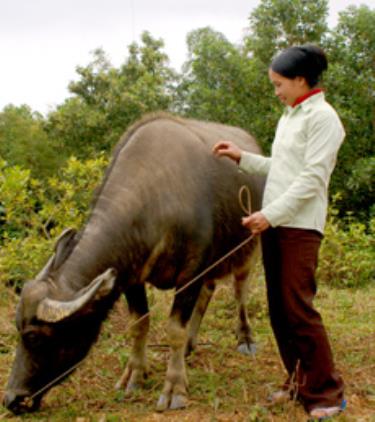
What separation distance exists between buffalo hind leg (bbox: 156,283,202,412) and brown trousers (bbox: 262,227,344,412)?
70 centimetres

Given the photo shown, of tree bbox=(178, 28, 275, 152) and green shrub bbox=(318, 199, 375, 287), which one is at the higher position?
tree bbox=(178, 28, 275, 152)

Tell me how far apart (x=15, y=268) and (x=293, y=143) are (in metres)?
3.80

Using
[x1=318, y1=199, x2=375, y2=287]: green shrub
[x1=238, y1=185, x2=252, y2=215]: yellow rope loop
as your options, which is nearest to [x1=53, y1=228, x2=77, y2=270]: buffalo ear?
[x1=238, y1=185, x2=252, y2=215]: yellow rope loop

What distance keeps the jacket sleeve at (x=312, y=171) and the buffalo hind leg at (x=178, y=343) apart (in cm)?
101

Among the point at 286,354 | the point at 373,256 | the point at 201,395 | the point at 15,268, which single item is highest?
the point at 15,268

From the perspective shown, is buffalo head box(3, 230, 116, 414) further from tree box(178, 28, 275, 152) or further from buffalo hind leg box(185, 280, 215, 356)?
tree box(178, 28, 275, 152)

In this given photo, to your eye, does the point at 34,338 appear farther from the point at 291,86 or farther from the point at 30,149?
the point at 30,149

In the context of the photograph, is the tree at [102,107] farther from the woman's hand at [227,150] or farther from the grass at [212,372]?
the woman's hand at [227,150]

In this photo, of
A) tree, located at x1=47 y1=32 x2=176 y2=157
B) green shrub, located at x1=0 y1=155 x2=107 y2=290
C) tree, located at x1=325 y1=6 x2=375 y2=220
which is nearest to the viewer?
green shrub, located at x1=0 y1=155 x2=107 y2=290

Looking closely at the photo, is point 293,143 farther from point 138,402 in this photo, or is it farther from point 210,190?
point 138,402

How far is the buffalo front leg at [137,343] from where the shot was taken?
14.0 ft

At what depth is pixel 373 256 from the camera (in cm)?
885

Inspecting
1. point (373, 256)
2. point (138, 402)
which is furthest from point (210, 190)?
point (373, 256)

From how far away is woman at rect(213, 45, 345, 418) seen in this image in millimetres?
3244
